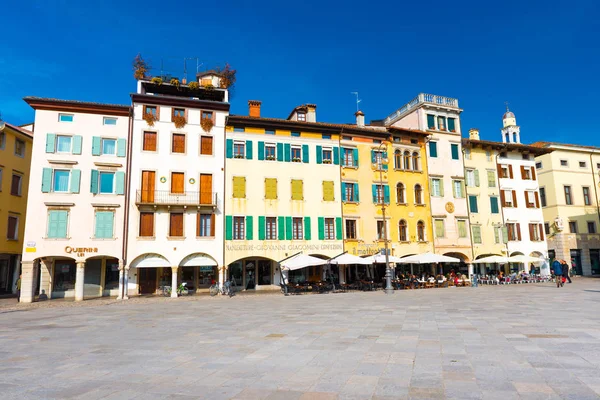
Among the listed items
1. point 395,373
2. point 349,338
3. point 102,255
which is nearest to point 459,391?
point 395,373

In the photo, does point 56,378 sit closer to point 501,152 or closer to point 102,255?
point 102,255

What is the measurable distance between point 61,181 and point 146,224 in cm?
596

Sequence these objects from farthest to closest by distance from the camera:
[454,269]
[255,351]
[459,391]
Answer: [454,269] → [255,351] → [459,391]

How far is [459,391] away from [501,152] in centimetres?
3724

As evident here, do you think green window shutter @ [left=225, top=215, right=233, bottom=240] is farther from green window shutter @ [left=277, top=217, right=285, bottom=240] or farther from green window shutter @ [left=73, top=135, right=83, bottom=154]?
green window shutter @ [left=73, top=135, right=83, bottom=154]

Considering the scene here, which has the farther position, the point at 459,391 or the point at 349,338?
the point at 349,338

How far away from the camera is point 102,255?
25781mm

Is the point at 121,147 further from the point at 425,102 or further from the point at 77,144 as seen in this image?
the point at 425,102

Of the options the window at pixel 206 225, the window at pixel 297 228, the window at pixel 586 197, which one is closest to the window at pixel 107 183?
the window at pixel 206 225

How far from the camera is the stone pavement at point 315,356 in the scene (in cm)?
604

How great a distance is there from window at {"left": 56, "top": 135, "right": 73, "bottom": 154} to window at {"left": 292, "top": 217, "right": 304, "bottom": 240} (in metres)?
15.9

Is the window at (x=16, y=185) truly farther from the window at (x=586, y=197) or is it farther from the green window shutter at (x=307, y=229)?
the window at (x=586, y=197)

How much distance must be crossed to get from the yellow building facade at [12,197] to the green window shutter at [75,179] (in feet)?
25.0

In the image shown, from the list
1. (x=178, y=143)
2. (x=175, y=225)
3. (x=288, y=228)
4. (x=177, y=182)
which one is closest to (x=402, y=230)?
(x=288, y=228)
